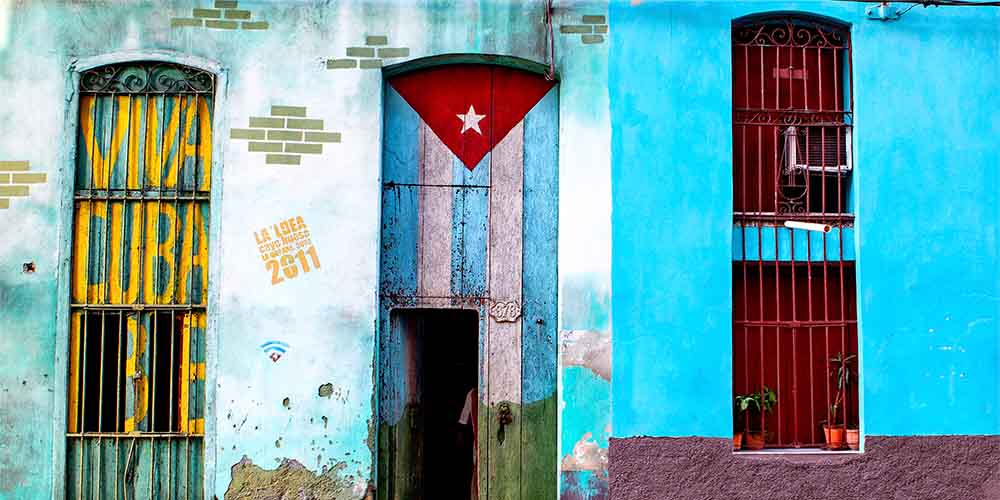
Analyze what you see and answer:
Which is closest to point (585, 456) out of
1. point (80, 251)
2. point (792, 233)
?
point (792, 233)

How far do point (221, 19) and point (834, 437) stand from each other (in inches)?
219

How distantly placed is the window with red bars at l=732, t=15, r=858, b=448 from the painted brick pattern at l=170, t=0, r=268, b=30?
12.2ft

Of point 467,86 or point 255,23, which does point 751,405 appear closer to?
point 467,86

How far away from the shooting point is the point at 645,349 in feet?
25.6

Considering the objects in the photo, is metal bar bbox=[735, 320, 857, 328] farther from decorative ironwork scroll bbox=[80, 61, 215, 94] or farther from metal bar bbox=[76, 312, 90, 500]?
metal bar bbox=[76, 312, 90, 500]

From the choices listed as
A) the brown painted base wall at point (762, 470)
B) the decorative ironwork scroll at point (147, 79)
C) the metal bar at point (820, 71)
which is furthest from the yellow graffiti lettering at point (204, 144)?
the metal bar at point (820, 71)

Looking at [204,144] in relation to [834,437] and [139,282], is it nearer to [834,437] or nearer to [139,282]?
[139,282]

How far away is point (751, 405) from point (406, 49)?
3717 millimetres

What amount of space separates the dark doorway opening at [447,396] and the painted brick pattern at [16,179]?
10.3 ft

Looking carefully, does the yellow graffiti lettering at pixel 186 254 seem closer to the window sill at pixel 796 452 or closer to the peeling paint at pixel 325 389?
the peeling paint at pixel 325 389

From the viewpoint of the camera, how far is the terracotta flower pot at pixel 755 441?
7.90 metres

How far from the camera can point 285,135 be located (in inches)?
310

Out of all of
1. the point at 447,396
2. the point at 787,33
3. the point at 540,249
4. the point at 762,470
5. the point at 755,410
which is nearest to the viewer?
the point at 762,470

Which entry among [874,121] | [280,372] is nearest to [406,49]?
[280,372]
